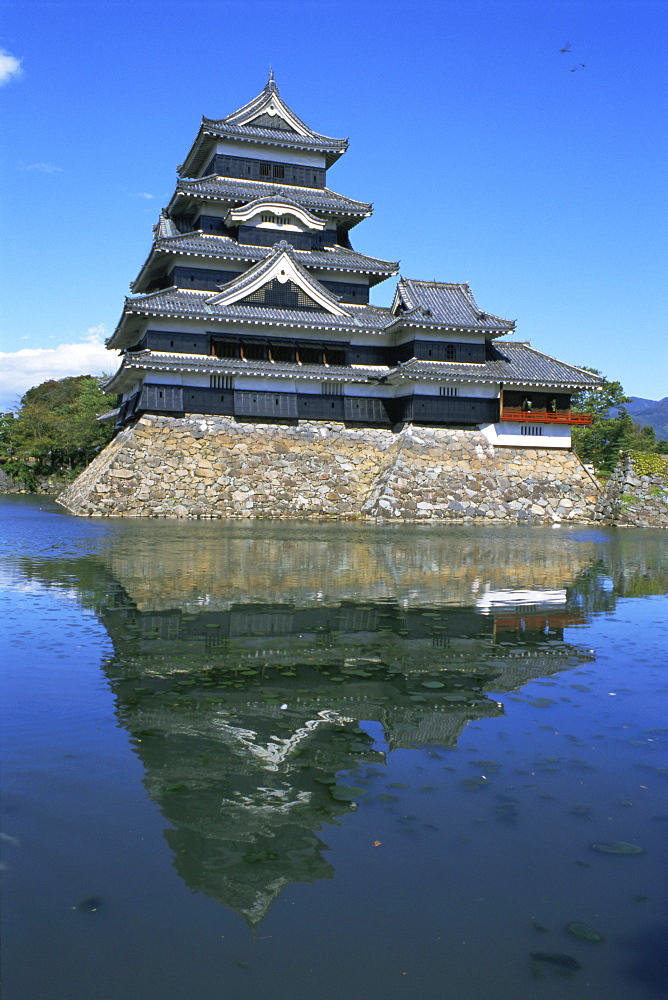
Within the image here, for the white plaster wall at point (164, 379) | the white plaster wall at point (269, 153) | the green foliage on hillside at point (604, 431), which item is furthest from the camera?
the green foliage on hillside at point (604, 431)

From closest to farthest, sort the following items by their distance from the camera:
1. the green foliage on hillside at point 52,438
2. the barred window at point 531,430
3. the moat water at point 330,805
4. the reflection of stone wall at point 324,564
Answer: the moat water at point 330,805, the reflection of stone wall at point 324,564, the barred window at point 531,430, the green foliage on hillside at point 52,438

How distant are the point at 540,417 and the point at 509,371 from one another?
104 inches

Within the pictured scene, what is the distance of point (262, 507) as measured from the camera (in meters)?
31.2

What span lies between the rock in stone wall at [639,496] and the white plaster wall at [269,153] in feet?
73.1

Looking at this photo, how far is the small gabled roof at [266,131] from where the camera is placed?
37.1 metres

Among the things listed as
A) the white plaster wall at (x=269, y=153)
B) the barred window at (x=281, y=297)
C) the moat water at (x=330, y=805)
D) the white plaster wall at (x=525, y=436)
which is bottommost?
the moat water at (x=330, y=805)

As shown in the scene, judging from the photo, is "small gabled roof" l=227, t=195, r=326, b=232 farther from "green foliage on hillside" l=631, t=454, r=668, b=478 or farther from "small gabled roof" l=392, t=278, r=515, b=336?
"green foliage on hillside" l=631, t=454, r=668, b=478

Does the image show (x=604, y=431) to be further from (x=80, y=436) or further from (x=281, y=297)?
(x=80, y=436)

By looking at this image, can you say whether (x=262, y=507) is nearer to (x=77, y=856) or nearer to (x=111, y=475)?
(x=111, y=475)

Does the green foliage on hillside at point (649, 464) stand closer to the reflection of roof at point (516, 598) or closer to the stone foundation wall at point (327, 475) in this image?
the stone foundation wall at point (327, 475)

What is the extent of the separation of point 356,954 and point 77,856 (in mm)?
1625

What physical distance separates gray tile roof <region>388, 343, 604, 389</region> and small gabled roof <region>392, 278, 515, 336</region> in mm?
1734

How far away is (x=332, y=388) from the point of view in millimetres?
35062

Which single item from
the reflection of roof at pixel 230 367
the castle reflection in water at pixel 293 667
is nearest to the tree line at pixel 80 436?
the reflection of roof at pixel 230 367
